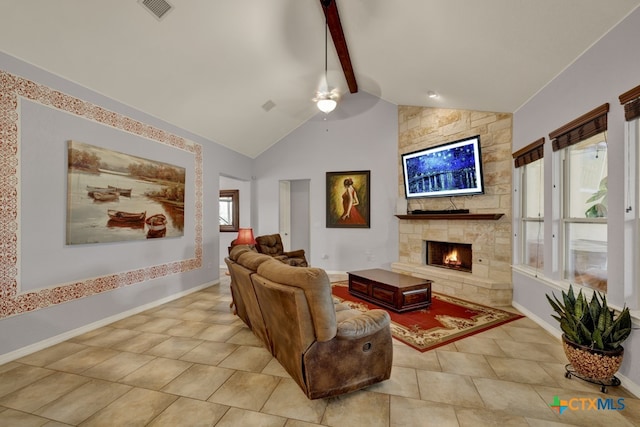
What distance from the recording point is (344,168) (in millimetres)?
6457

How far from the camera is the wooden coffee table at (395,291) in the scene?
3.83 m

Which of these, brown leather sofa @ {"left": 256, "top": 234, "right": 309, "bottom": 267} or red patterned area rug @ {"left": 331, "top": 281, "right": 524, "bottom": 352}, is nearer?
red patterned area rug @ {"left": 331, "top": 281, "right": 524, "bottom": 352}

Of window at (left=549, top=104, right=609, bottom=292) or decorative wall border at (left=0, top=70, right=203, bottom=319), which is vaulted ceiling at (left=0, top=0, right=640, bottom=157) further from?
window at (left=549, top=104, right=609, bottom=292)

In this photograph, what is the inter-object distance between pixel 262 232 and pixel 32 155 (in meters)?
4.61

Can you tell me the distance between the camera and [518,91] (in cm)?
371

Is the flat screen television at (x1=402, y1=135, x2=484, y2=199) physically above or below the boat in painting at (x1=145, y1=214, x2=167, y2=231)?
above

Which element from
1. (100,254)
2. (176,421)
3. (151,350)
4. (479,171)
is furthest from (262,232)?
(176,421)

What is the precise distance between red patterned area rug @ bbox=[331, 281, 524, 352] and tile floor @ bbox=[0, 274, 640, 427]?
0.51ft

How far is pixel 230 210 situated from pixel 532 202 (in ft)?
20.5

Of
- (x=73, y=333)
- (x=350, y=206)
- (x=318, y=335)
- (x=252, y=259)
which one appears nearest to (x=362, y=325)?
(x=318, y=335)

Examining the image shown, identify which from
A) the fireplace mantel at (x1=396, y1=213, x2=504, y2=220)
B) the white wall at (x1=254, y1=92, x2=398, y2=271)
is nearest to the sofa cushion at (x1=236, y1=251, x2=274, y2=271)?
the fireplace mantel at (x1=396, y1=213, x2=504, y2=220)

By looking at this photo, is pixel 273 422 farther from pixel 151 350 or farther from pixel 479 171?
pixel 479 171

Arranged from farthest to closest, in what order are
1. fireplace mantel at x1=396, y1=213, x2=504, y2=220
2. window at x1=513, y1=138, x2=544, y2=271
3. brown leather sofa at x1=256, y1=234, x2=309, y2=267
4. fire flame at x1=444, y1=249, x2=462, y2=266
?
fire flame at x1=444, y1=249, x2=462, y2=266
brown leather sofa at x1=256, y1=234, x2=309, y2=267
fireplace mantel at x1=396, y1=213, x2=504, y2=220
window at x1=513, y1=138, x2=544, y2=271

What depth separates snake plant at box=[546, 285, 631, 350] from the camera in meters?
2.10
